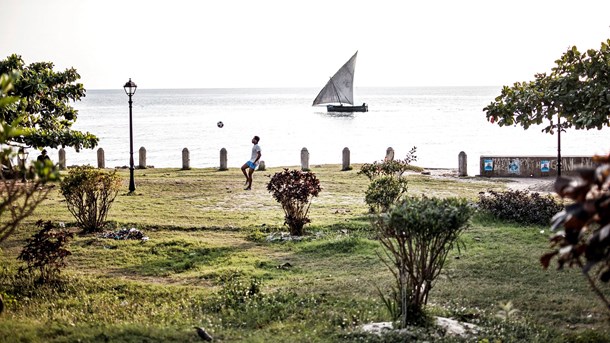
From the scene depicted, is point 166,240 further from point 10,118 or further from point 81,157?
point 81,157

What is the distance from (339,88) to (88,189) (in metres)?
84.2

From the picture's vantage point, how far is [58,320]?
8.40 meters

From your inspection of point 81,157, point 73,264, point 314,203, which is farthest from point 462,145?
point 73,264

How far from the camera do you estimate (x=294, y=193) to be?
15.5 metres

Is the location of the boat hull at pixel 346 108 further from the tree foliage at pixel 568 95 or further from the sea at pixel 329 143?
the tree foliage at pixel 568 95

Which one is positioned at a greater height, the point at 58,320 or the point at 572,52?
the point at 572,52

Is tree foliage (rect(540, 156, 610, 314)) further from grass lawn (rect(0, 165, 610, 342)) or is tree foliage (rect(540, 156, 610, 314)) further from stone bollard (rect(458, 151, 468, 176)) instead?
stone bollard (rect(458, 151, 468, 176))

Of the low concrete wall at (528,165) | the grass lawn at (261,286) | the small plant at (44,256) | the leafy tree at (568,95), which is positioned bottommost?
the grass lawn at (261,286)

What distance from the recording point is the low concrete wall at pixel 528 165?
27.8 meters

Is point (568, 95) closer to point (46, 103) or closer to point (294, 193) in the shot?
point (294, 193)

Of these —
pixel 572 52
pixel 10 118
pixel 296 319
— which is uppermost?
pixel 572 52

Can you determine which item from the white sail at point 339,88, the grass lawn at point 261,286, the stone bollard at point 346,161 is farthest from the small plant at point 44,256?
the white sail at point 339,88

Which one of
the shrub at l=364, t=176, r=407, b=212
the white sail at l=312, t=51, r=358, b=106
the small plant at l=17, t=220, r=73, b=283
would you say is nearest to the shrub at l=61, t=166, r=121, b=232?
the small plant at l=17, t=220, r=73, b=283

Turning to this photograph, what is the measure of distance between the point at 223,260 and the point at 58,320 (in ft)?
16.0
